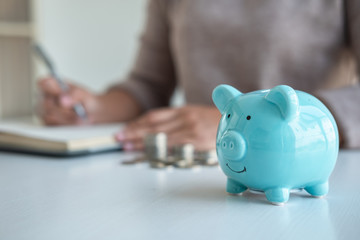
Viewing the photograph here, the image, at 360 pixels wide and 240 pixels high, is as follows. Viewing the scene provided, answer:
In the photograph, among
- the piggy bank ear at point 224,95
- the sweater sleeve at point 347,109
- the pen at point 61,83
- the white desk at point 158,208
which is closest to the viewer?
the white desk at point 158,208

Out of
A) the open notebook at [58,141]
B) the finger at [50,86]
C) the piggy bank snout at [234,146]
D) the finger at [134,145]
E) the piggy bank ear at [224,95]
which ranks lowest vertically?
the finger at [134,145]

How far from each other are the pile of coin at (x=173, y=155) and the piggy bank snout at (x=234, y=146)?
24 cm

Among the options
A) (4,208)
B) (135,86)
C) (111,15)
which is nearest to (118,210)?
(4,208)

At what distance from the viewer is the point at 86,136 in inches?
32.4

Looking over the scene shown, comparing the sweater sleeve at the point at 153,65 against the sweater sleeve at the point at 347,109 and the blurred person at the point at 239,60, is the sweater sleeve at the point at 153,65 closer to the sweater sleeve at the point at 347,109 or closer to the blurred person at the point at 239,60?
the blurred person at the point at 239,60

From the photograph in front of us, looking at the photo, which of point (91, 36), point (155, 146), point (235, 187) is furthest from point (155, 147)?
point (91, 36)

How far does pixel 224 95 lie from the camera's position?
48cm

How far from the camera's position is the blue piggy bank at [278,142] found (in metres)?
0.42

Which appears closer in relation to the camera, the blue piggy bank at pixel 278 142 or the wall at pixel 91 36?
the blue piggy bank at pixel 278 142

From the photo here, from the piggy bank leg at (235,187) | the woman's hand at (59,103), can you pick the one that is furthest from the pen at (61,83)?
the piggy bank leg at (235,187)

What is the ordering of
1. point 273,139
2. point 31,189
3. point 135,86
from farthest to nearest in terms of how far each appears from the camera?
point 135,86
point 31,189
point 273,139

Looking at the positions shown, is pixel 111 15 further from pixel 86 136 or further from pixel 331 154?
pixel 331 154

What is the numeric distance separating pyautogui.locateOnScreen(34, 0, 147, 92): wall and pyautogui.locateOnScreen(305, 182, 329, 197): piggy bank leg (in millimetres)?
1664

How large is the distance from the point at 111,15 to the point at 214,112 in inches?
52.2
